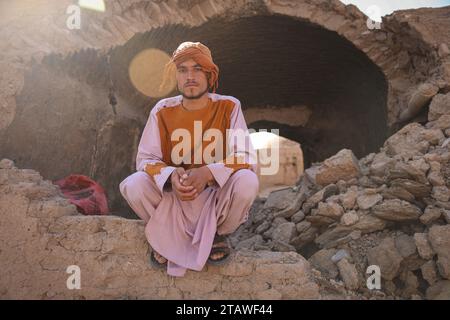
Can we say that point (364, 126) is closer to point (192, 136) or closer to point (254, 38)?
point (254, 38)

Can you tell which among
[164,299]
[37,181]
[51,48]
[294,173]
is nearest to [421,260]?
[164,299]

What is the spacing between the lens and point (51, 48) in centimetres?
283

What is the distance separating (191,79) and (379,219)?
1.59 meters

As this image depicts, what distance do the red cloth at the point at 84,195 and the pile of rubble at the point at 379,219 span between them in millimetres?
1125

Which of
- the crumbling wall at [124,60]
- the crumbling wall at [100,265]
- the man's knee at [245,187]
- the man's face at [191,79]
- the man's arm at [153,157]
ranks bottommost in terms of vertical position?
the crumbling wall at [100,265]

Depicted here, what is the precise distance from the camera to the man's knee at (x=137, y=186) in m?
1.85

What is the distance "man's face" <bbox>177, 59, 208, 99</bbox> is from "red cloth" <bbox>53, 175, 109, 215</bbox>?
101 centimetres

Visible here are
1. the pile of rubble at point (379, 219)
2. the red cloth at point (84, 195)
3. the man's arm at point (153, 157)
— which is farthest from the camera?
the red cloth at point (84, 195)

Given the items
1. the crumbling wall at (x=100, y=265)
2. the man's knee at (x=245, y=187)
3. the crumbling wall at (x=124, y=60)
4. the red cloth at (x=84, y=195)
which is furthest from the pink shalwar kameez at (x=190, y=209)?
the crumbling wall at (x=124, y=60)

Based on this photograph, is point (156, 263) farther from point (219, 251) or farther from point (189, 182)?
point (189, 182)

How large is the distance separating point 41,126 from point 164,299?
175 cm

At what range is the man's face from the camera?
207 centimetres

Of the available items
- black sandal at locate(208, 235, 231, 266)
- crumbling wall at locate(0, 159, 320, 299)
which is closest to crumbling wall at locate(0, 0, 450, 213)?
crumbling wall at locate(0, 159, 320, 299)

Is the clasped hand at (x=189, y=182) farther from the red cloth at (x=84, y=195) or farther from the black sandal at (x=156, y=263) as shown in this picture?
the red cloth at (x=84, y=195)
